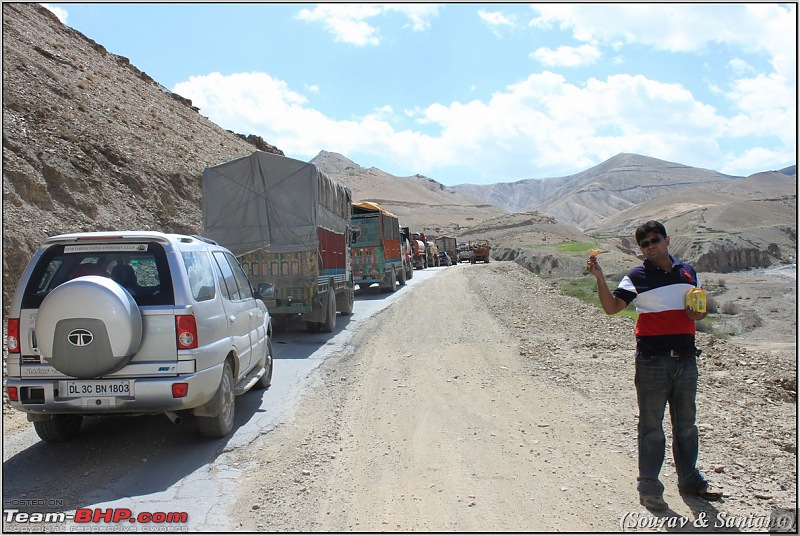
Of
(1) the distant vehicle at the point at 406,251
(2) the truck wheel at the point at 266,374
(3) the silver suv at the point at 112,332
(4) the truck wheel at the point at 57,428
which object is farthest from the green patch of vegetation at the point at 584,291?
(4) the truck wheel at the point at 57,428

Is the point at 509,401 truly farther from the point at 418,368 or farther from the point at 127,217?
the point at 127,217

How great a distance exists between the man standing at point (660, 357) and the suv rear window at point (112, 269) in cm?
365

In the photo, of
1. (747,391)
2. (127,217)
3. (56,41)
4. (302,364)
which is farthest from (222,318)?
(56,41)

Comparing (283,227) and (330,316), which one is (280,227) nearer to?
(283,227)

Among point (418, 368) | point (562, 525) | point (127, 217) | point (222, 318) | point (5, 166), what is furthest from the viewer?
point (127, 217)

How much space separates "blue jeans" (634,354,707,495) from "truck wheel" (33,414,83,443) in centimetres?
521

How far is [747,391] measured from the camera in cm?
799

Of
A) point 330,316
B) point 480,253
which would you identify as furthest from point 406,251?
point 480,253

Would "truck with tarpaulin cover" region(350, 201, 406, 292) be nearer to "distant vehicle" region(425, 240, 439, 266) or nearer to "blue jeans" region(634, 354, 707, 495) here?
"blue jeans" region(634, 354, 707, 495)

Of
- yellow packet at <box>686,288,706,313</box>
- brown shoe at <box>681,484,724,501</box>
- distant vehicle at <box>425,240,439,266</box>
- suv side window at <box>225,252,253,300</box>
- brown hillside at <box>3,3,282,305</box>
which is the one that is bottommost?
brown shoe at <box>681,484,724,501</box>

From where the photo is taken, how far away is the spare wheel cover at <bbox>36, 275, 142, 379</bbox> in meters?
5.17

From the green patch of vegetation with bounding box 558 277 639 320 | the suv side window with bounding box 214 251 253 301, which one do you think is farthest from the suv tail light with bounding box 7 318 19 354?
the green patch of vegetation with bounding box 558 277 639 320

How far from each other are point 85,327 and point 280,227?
8.08 m

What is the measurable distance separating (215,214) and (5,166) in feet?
27.4
